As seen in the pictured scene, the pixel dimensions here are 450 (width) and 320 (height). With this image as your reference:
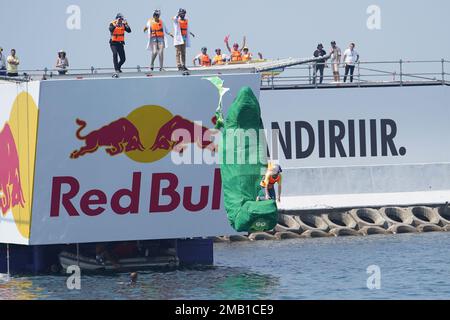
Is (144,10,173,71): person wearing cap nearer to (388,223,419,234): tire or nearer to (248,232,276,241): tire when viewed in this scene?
(248,232,276,241): tire

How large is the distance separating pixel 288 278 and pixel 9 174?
28.0ft

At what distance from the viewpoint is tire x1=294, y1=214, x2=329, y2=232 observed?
195 ft

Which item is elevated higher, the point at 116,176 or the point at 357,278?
the point at 116,176

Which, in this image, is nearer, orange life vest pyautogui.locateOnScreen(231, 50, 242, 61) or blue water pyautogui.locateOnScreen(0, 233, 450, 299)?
blue water pyautogui.locateOnScreen(0, 233, 450, 299)

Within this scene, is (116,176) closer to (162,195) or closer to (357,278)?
(162,195)

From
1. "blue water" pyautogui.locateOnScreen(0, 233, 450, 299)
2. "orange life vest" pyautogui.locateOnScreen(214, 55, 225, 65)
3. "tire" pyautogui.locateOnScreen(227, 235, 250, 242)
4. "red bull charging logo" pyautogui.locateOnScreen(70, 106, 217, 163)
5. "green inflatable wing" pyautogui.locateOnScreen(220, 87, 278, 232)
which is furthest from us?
"orange life vest" pyautogui.locateOnScreen(214, 55, 225, 65)

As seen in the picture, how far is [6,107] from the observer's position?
4594 cm

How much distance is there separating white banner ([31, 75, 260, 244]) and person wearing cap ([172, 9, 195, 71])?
7.19 ft

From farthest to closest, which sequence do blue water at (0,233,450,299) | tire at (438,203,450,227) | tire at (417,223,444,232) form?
tire at (438,203,450,227)
tire at (417,223,444,232)
blue water at (0,233,450,299)

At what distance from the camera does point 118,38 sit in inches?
1791

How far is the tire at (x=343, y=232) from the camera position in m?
59.4

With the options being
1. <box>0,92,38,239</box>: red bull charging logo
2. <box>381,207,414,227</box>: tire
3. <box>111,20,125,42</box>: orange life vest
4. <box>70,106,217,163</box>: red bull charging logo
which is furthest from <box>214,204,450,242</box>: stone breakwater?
<box>111,20,125,42</box>: orange life vest
